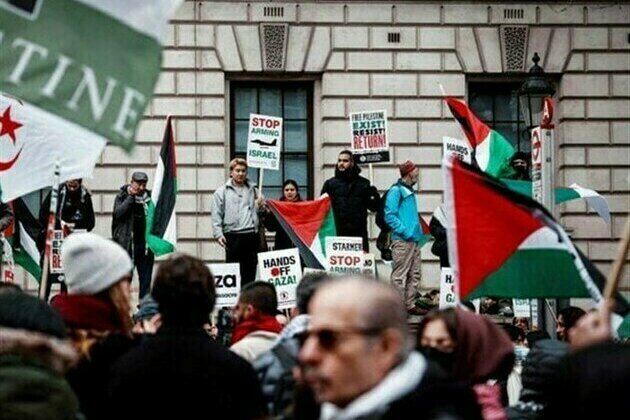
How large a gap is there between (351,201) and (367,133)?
112 cm

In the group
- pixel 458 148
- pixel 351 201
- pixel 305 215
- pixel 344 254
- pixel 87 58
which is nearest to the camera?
pixel 87 58

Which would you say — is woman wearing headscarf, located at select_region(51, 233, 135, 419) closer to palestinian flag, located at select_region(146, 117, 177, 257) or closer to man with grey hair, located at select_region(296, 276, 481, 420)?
man with grey hair, located at select_region(296, 276, 481, 420)

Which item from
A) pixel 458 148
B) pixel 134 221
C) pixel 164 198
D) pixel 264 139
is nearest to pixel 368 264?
pixel 458 148

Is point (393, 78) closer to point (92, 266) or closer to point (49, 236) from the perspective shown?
point (49, 236)

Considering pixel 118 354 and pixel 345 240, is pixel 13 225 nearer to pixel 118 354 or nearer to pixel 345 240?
pixel 345 240

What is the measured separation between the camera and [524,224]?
862 cm

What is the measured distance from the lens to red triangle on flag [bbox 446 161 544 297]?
863 cm

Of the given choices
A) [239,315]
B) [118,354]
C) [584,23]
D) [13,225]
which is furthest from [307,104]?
[118,354]

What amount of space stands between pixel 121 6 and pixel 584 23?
19699mm

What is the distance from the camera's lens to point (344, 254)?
18.8 meters

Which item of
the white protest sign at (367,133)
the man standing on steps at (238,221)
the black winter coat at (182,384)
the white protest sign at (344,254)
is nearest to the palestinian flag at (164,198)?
the white protest sign at (344,254)

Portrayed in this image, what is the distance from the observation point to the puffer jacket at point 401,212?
2094cm

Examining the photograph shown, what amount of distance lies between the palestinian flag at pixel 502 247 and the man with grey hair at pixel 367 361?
321 centimetres

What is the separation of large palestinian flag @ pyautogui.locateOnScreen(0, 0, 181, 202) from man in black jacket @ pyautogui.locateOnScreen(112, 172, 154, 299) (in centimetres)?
1147
